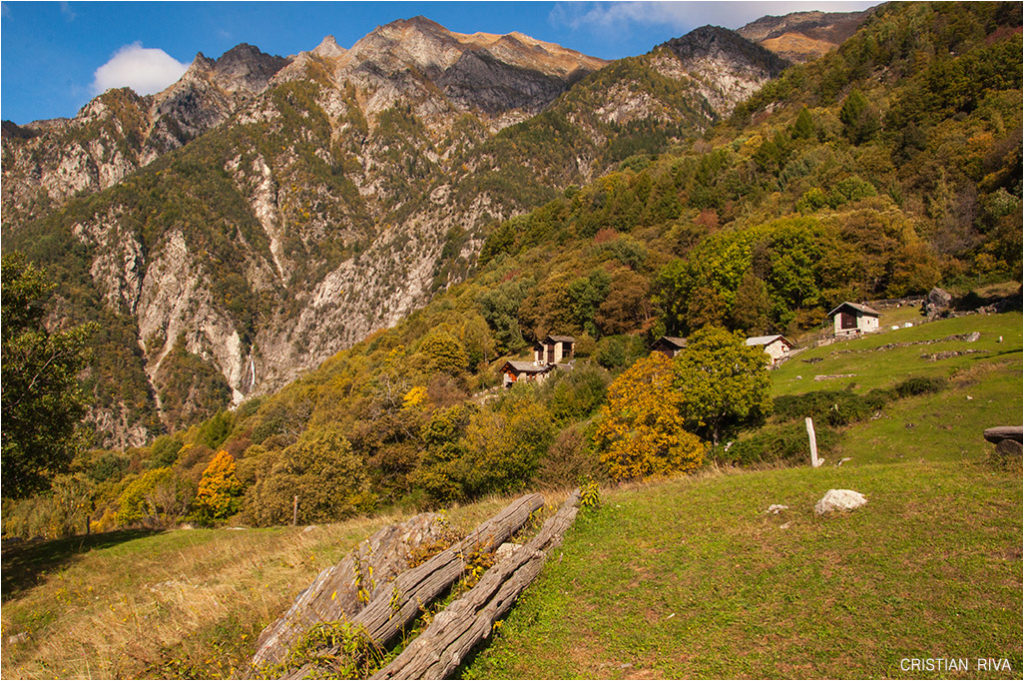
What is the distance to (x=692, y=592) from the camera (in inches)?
310

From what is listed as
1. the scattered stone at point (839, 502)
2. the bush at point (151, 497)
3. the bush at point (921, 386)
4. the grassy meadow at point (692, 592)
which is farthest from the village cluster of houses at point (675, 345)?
the bush at point (151, 497)

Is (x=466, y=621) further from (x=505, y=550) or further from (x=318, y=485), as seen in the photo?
(x=318, y=485)

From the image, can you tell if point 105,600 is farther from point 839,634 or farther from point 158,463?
point 158,463

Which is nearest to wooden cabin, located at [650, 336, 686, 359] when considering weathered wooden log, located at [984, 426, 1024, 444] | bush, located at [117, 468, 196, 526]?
weathered wooden log, located at [984, 426, 1024, 444]

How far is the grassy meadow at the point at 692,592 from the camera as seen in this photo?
6285 millimetres

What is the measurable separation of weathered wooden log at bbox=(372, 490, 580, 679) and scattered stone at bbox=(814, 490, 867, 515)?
A: 17.0ft

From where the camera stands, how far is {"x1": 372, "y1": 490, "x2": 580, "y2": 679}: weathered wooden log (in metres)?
5.80

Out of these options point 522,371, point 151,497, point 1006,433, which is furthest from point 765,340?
point 151,497

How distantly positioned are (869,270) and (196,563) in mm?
60645

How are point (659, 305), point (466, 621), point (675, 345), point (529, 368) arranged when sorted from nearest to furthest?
point (466, 621)
point (675, 345)
point (529, 368)
point (659, 305)

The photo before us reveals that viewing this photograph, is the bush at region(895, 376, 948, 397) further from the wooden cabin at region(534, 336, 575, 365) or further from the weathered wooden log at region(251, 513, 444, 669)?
the wooden cabin at region(534, 336, 575, 365)

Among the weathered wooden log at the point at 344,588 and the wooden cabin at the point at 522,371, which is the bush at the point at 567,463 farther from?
the wooden cabin at the point at 522,371

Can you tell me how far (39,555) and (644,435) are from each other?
80.5ft

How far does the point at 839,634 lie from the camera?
635cm
